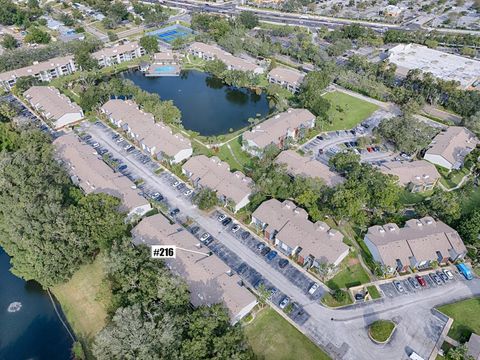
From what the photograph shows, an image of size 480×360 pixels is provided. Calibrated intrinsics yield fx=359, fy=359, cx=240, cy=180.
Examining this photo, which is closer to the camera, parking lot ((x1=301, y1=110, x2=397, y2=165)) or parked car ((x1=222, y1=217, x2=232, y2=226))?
parked car ((x1=222, y1=217, x2=232, y2=226))

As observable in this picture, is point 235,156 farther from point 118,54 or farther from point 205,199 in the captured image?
point 118,54

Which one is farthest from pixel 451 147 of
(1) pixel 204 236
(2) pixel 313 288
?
(1) pixel 204 236

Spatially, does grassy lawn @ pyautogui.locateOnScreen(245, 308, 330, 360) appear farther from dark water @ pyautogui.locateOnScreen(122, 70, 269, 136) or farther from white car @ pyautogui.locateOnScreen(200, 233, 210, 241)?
dark water @ pyautogui.locateOnScreen(122, 70, 269, 136)

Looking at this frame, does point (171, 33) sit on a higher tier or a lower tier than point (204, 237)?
higher

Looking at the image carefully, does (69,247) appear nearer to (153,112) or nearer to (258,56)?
(153,112)

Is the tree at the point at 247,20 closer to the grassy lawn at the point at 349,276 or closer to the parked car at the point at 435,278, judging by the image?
the grassy lawn at the point at 349,276

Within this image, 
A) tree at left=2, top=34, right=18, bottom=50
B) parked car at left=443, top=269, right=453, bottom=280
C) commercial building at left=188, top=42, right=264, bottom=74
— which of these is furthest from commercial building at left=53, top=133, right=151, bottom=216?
tree at left=2, top=34, right=18, bottom=50

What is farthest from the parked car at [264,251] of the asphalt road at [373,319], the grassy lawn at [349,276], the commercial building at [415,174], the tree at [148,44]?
the tree at [148,44]

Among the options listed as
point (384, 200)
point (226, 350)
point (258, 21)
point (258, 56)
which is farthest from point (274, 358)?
point (258, 21)
